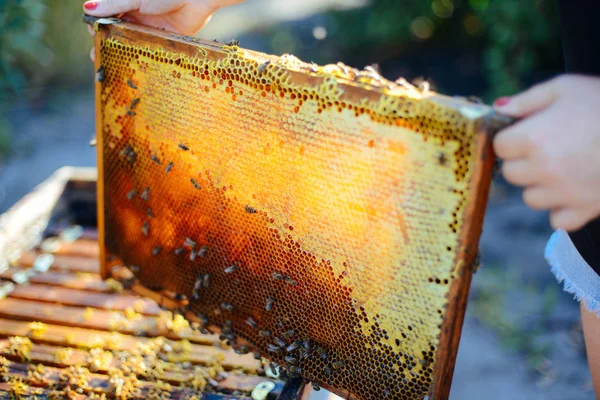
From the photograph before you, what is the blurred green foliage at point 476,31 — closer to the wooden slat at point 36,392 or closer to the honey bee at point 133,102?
the honey bee at point 133,102

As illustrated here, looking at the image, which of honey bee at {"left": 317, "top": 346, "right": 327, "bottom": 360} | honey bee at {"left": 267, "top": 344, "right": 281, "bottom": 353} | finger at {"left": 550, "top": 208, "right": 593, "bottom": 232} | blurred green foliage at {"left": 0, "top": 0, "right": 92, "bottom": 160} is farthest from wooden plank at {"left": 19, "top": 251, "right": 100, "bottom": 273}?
blurred green foliage at {"left": 0, "top": 0, "right": 92, "bottom": 160}

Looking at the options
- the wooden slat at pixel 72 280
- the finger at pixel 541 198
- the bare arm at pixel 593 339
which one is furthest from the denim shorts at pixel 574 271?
the wooden slat at pixel 72 280

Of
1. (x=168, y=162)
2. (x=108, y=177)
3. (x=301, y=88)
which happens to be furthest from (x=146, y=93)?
(x=301, y=88)

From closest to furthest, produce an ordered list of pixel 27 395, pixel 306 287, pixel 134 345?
pixel 306 287
pixel 27 395
pixel 134 345

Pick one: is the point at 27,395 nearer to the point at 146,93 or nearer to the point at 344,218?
the point at 146,93

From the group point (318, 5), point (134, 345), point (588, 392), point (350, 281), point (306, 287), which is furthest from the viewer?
point (318, 5)

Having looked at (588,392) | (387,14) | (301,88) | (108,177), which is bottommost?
(588,392)
